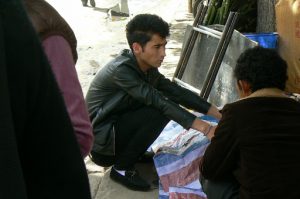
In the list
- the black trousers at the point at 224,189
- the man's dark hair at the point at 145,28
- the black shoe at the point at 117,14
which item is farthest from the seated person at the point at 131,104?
the black shoe at the point at 117,14

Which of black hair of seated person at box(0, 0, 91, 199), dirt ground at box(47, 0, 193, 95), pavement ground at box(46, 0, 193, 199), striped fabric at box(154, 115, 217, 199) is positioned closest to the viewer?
black hair of seated person at box(0, 0, 91, 199)

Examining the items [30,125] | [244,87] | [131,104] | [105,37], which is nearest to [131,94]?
[131,104]

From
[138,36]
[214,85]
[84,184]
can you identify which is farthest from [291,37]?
[84,184]

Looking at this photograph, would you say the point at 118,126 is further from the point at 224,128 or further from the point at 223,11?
the point at 223,11

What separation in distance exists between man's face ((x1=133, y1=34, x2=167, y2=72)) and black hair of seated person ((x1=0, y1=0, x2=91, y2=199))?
7.30ft

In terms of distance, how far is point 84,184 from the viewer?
0.80m

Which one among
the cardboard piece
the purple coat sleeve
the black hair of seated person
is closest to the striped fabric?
the cardboard piece

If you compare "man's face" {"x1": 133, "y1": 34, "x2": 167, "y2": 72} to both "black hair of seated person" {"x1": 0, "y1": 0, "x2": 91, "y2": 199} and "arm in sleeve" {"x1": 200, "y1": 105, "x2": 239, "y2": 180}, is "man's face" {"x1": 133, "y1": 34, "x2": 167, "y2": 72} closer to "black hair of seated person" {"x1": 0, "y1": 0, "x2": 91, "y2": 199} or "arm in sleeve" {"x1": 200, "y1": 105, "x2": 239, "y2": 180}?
"arm in sleeve" {"x1": 200, "y1": 105, "x2": 239, "y2": 180}

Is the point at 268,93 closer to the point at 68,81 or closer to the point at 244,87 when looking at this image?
the point at 244,87

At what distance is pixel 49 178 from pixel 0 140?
0.61 ft

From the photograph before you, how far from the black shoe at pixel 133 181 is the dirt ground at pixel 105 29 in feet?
6.93

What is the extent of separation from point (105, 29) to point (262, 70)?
674 centimetres

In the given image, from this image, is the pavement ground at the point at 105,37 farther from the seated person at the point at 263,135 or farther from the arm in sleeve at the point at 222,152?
the seated person at the point at 263,135

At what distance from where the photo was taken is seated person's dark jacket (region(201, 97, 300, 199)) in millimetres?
1999
